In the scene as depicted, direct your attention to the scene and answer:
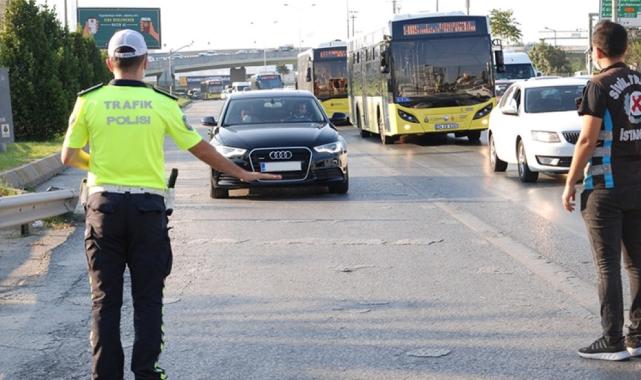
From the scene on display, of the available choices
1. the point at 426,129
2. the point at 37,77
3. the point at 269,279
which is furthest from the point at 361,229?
the point at 37,77

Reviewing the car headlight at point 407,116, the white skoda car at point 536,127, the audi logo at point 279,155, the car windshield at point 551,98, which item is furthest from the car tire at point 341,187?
the car headlight at point 407,116

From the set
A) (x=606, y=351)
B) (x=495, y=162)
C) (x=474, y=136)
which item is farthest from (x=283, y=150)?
(x=474, y=136)

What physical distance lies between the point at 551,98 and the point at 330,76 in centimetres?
2531

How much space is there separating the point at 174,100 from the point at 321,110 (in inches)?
442

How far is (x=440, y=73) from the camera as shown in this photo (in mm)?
25844

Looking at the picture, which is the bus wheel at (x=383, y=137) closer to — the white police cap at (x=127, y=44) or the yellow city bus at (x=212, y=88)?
the white police cap at (x=127, y=44)

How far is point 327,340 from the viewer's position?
6.48 metres

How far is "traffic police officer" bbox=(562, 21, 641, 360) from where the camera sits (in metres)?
5.84

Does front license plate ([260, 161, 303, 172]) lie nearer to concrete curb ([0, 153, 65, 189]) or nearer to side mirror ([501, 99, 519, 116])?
side mirror ([501, 99, 519, 116])

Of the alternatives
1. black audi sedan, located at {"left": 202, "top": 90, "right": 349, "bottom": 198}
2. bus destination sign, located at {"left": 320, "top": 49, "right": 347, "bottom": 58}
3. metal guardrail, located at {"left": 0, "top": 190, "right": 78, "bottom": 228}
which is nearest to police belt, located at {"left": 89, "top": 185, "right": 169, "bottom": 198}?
metal guardrail, located at {"left": 0, "top": 190, "right": 78, "bottom": 228}

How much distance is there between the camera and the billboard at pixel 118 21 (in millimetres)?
71875

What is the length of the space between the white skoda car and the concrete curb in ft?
25.0

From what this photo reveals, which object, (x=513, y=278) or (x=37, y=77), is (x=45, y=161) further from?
(x=513, y=278)

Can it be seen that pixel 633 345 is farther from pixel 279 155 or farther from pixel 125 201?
pixel 279 155
